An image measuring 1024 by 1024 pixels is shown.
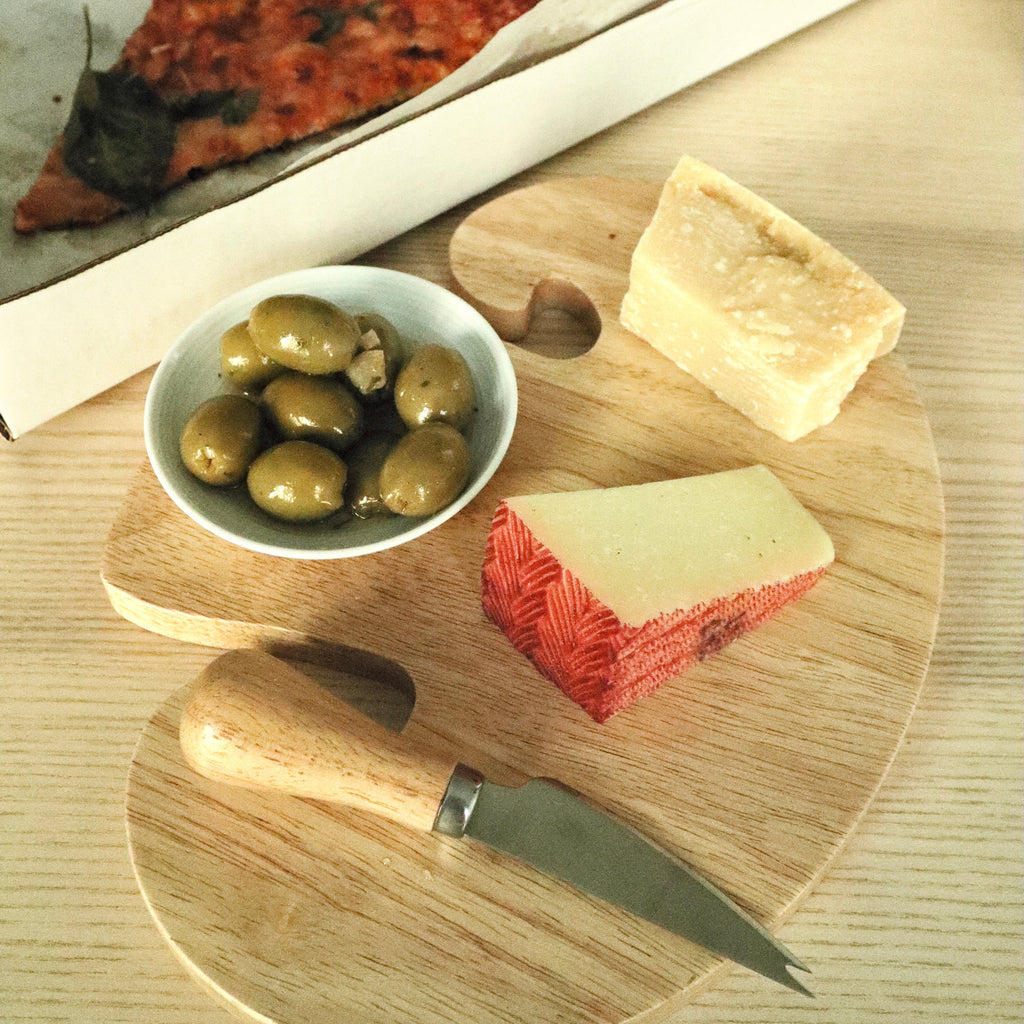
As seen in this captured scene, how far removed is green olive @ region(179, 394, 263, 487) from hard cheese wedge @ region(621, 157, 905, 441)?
0.44 meters

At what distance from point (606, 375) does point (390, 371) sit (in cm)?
26

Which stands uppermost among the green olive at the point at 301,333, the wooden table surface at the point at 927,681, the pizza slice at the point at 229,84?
the pizza slice at the point at 229,84

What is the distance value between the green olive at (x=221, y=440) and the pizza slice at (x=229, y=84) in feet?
0.86

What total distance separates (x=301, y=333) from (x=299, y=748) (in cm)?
36

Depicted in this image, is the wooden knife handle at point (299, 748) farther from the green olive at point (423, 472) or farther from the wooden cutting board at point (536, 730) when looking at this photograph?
the green olive at point (423, 472)

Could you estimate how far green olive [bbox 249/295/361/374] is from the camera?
2.93 ft

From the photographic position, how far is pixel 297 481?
0.88 meters

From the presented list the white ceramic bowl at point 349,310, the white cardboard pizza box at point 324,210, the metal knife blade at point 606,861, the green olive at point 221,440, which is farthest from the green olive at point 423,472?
the white cardboard pizza box at point 324,210

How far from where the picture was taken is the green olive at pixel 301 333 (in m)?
0.89

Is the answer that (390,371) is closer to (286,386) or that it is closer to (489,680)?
(286,386)

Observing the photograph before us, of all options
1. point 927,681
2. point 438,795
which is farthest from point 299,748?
point 927,681

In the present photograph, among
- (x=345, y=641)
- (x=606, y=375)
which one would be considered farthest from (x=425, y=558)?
(x=606, y=375)

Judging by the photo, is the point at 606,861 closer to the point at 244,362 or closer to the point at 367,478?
the point at 367,478

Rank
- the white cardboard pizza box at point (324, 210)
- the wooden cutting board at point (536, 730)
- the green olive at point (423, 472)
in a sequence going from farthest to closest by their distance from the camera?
the white cardboard pizza box at point (324, 210)
the green olive at point (423, 472)
the wooden cutting board at point (536, 730)
